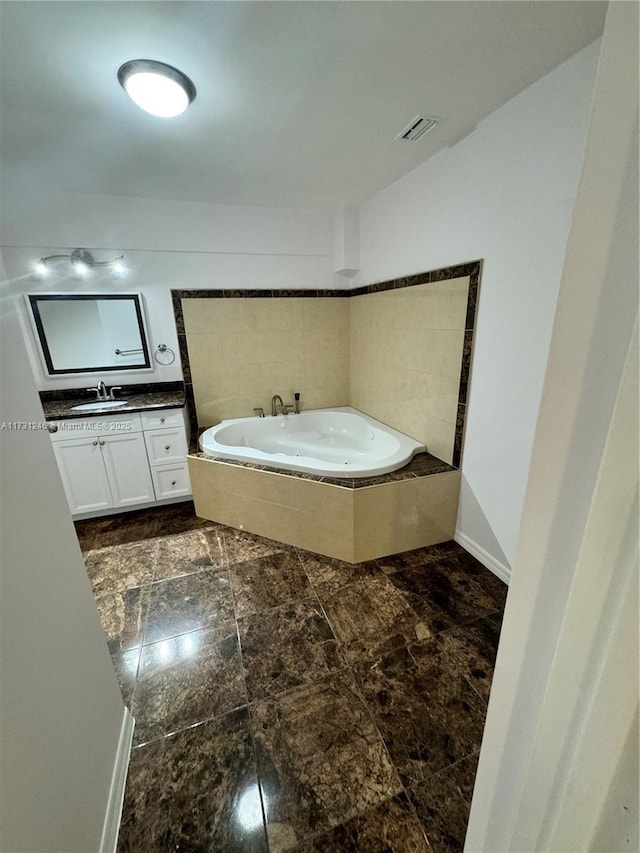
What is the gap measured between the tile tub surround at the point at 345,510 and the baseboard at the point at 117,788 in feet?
4.08

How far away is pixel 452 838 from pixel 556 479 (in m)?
1.29

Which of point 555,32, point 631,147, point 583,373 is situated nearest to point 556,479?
point 583,373

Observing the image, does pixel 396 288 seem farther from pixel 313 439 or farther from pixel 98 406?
pixel 98 406

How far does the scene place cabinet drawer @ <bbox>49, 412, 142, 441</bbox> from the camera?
2475 mm

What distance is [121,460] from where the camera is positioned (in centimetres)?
269

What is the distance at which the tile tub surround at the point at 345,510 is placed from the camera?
6.99ft

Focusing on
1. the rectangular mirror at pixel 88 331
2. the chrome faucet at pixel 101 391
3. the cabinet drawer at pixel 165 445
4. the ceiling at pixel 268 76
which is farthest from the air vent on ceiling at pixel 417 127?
the chrome faucet at pixel 101 391

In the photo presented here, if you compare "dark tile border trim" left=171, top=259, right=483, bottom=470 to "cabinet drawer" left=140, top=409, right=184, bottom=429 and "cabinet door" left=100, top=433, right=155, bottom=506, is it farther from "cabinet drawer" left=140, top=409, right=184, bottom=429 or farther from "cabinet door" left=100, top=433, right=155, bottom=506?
"cabinet door" left=100, top=433, right=155, bottom=506

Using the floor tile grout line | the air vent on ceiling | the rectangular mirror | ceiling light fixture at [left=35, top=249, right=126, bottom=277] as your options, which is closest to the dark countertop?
the rectangular mirror

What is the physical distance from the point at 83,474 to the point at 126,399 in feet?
2.28

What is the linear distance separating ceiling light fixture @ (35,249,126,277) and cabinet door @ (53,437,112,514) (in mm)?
1335

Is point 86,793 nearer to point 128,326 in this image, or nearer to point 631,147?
point 631,147

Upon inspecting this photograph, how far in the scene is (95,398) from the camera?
2895 mm

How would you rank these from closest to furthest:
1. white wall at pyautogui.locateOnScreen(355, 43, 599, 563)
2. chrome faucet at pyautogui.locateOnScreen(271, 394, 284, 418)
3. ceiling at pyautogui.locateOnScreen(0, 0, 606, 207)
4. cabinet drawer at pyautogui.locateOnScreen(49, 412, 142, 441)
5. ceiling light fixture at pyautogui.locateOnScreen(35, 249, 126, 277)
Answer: ceiling at pyautogui.locateOnScreen(0, 0, 606, 207), white wall at pyautogui.locateOnScreen(355, 43, 599, 563), cabinet drawer at pyautogui.locateOnScreen(49, 412, 142, 441), ceiling light fixture at pyautogui.locateOnScreen(35, 249, 126, 277), chrome faucet at pyautogui.locateOnScreen(271, 394, 284, 418)
